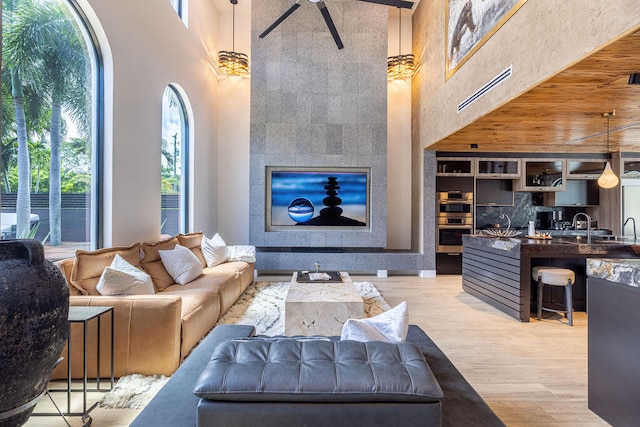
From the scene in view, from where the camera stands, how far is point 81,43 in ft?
9.76

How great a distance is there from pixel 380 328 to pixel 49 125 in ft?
10.1

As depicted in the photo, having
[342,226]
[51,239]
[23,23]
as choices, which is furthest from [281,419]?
[342,226]

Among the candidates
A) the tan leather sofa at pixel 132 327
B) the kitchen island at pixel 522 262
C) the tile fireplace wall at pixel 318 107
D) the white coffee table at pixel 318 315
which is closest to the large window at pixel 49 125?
the tan leather sofa at pixel 132 327

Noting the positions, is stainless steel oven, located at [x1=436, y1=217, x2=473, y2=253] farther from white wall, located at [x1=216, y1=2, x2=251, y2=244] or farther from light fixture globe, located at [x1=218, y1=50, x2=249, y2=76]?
light fixture globe, located at [x1=218, y1=50, x2=249, y2=76]

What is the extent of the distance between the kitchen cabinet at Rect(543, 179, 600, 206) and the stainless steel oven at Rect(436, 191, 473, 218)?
1.74 metres

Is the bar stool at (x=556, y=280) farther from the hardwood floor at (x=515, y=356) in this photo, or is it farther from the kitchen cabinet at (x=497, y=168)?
the kitchen cabinet at (x=497, y=168)

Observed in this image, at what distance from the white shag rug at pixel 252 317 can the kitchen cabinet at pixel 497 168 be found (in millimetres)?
3137

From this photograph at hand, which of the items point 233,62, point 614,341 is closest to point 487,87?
point 614,341

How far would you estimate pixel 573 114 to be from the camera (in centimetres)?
360

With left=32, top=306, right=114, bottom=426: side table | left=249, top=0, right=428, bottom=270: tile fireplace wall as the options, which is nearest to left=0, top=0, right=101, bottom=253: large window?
left=32, top=306, right=114, bottom=426: side table

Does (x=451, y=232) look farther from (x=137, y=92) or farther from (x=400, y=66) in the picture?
(x=137, y=92)

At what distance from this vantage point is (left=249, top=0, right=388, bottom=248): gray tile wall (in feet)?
18.7

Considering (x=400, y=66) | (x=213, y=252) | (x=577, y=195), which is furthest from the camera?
(x=577, y=195)

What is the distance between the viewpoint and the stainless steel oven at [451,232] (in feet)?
19.6
